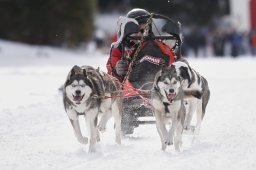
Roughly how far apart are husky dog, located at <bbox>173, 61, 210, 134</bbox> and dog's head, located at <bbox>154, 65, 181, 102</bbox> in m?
0.45

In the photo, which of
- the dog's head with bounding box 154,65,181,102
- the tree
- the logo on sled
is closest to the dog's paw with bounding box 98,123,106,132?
the logo on sled

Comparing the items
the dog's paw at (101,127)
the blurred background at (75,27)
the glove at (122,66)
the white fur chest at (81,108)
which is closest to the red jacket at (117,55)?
the glove at (122,66)

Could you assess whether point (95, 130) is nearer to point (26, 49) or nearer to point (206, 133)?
point (206, 133)

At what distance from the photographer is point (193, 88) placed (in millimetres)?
7922

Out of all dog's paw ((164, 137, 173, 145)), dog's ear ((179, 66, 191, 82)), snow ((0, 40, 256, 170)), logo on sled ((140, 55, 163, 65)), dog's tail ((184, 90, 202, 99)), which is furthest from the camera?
logo on sled ((140, 55, 163, 65))

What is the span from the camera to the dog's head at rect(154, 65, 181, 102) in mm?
7027

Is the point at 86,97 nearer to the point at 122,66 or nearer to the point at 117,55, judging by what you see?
the point at 122,66

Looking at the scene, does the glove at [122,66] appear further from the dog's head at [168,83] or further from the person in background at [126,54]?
the dog's head at [168,83]

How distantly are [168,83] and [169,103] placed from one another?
23cm

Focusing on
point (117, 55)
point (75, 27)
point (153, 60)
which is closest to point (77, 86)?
point (153, 60)

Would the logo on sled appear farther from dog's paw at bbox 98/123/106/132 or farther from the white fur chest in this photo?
the white fur chest

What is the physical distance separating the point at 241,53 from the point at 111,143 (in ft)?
77.3

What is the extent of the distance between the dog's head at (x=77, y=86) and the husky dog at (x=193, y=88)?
990mm

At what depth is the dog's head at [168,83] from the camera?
23.1 feet
